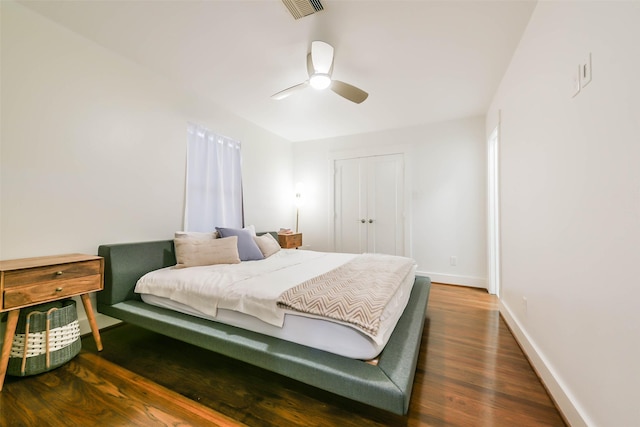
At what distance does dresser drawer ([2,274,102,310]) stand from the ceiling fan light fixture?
2.33m

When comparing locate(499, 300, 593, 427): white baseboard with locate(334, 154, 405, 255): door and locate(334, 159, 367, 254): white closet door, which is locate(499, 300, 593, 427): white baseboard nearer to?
locate(334, 154, 405, 255): door

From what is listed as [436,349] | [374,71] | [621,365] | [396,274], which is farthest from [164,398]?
[374,71]

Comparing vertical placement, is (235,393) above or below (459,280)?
below

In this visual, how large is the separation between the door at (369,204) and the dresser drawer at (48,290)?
3.50 meters

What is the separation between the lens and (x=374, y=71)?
2.51 meters

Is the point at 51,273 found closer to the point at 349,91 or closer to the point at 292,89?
the point at 292,89

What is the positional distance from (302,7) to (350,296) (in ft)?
6.33

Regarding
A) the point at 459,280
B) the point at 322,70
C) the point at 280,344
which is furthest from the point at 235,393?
the point at 459,280

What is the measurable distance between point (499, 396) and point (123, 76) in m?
3.89

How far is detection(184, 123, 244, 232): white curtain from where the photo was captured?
121 inches

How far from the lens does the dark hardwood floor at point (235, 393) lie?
4.23 ft

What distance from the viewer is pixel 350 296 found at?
145 cm

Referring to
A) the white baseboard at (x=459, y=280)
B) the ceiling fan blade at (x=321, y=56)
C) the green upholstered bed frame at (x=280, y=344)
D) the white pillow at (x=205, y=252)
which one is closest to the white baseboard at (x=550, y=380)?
the green upholstered bed frame at (x=280, y=344)

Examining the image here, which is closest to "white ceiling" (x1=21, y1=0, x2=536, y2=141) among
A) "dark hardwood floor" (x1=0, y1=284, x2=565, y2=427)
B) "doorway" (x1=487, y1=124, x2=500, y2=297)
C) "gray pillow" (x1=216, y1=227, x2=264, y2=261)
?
"doorway" (x1=487, y1=124, x2=500, y2=297)
